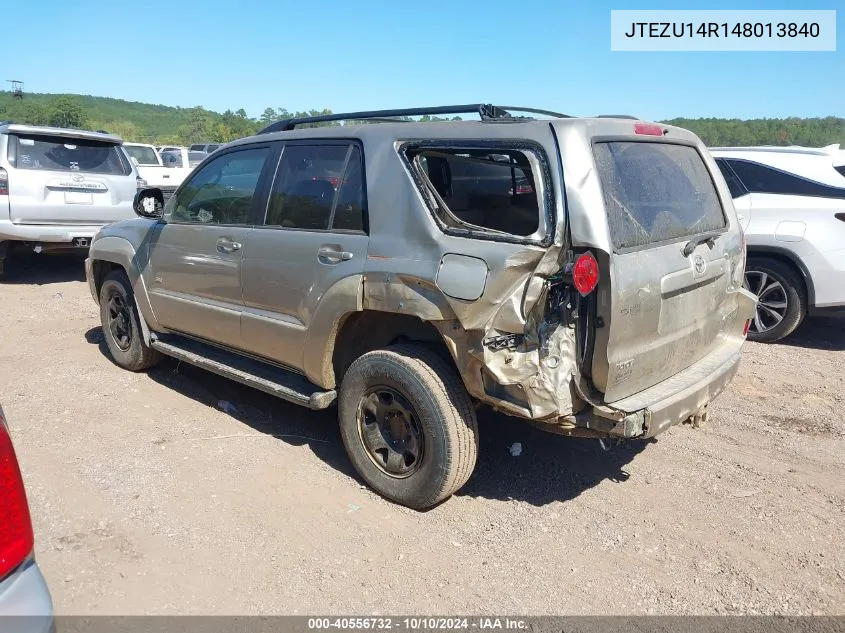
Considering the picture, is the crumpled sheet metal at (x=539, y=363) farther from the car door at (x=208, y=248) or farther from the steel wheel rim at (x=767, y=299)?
the steel wheel rim at (x=767, y=299)

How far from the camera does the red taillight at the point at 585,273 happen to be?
2.79 m

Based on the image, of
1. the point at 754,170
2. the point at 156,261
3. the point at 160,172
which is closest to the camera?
the point at 156,261

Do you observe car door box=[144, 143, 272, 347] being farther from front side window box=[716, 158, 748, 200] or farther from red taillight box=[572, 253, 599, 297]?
front side window box=[716, 158, 748, 200]

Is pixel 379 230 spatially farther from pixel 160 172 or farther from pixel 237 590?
pixel 160 172

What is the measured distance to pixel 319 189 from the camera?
12.6ft

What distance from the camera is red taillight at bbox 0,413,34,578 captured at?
1762 millimetres

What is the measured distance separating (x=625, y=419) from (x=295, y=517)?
170 centimetres

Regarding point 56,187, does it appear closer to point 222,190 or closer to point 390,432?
point 222,190

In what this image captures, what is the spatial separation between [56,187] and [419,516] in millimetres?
7506

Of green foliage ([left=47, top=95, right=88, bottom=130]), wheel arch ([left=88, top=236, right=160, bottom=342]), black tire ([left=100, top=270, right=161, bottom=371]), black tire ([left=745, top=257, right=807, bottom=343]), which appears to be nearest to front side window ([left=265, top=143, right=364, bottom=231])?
wheel arch ([left=88, top=236, right=160, bottom=342])

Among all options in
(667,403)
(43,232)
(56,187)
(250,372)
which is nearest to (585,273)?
(667,403)

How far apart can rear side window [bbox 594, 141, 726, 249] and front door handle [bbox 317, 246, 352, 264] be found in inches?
52.9

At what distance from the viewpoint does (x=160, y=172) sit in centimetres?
1758

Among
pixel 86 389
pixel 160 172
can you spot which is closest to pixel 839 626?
pixel 86 389
